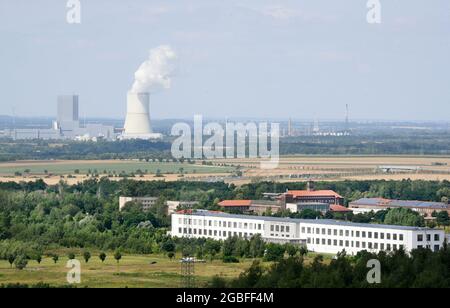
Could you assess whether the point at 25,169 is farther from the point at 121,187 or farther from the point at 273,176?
the point at 121,187

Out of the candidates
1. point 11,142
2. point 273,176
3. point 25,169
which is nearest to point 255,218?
point 273,176

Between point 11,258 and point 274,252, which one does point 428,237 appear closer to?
point 274,252

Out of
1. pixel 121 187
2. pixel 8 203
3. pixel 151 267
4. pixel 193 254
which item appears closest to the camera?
pixel 151 267

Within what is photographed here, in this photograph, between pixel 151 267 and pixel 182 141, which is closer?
pixel 151 267

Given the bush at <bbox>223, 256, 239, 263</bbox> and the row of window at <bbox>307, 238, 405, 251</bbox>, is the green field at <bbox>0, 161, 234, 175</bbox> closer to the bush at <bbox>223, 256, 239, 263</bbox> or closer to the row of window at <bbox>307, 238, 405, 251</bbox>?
the row of window at <bbox>307, 238, 405, 251</bbox>

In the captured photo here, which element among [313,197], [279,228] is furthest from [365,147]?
[279,228]

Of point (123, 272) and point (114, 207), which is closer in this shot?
point (123, 272)
